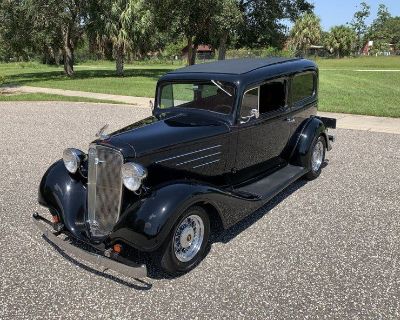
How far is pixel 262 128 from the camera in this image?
199 inches

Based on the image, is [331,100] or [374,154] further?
[331,100]

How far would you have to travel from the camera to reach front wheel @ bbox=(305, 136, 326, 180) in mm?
6070

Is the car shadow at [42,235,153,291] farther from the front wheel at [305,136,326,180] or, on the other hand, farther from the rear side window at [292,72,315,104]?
the rear side window at [292,72,315,104]

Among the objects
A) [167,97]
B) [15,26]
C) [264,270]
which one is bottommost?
[264,270]

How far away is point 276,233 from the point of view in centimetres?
455

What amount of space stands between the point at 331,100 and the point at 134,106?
7.31 metres

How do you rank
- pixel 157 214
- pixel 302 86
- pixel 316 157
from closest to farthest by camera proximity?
1. pixel 157 214
2. pixel 302 86
3. pixel 316 157

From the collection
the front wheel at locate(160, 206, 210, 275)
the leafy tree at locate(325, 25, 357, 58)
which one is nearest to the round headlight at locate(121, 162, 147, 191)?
the front wheel at locate(160, 206, 210, 275)

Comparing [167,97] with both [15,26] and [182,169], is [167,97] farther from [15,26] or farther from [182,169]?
[15,26]

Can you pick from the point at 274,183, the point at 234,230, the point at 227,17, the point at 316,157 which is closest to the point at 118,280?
the point at 234,230

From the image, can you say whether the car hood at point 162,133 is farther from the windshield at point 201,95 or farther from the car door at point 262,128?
the car door at point 262,128

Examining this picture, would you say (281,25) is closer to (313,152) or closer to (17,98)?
(17,98)

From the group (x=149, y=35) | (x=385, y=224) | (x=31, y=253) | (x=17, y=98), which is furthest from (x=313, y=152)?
(x=149, y=35)

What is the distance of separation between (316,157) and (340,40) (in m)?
83.2
